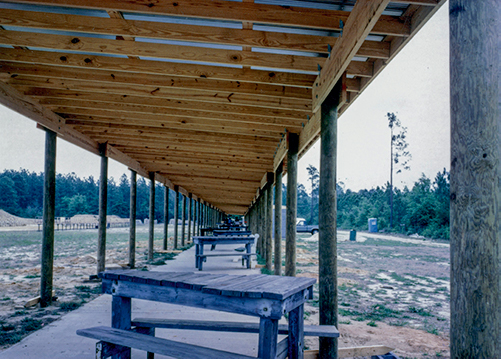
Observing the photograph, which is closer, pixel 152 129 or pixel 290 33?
pixel 290 33

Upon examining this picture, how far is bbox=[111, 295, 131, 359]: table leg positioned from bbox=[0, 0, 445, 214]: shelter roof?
2.47 metres

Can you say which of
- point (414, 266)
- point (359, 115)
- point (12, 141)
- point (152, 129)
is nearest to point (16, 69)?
point (152, 129)

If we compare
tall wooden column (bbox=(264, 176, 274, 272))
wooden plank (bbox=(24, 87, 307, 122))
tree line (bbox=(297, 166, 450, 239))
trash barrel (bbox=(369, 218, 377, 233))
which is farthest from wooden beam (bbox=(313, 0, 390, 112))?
trash barrel (bbox=(369, 218, 377, 233))

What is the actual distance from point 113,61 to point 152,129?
3.11 metres

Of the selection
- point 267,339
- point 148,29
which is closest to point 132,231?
point 148,29

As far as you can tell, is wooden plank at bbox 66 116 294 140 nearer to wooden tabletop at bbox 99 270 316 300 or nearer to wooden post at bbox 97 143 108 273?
wooden post at bbox 97 143 108 273

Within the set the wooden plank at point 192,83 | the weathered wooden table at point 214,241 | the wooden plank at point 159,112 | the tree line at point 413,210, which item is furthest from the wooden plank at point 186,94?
the tree line at point 413,210

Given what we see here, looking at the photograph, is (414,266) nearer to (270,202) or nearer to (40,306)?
(270,202)

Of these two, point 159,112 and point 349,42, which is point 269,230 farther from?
point 349,42

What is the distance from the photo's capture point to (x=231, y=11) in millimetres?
3273

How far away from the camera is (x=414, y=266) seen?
41.1ft

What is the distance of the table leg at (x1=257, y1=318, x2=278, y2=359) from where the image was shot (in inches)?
97.3

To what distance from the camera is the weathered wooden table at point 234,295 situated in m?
2.49

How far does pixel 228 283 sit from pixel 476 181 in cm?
189
